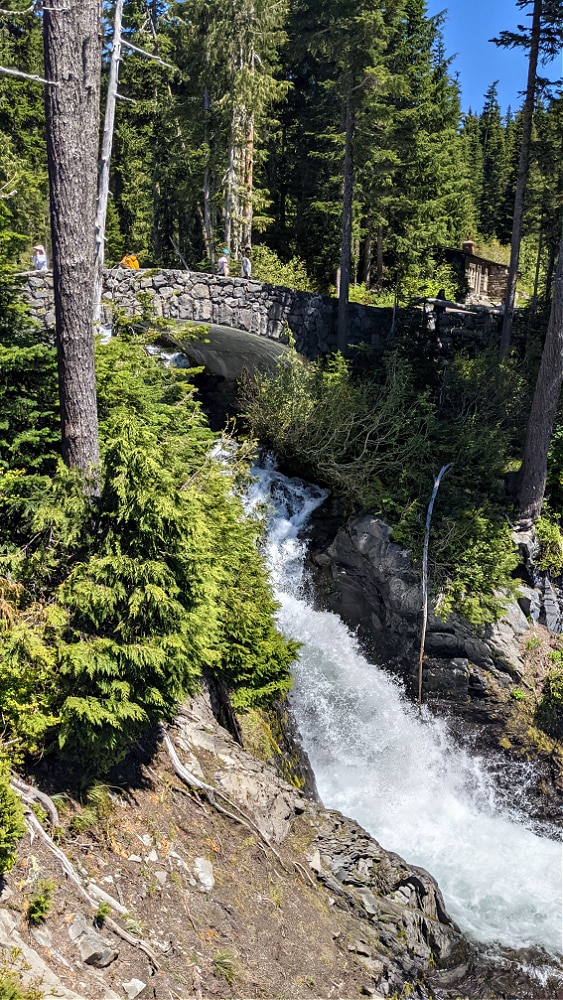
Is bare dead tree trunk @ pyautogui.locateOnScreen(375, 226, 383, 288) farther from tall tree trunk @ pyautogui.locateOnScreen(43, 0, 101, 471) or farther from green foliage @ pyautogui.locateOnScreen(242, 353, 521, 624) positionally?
tall tree trunk @ pyautogui.locateOnScreen(43, 0, 101, 471)

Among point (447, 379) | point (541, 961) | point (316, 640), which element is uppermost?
point (447, 379)

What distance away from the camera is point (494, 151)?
177ft

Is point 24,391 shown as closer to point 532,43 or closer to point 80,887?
point 80,887

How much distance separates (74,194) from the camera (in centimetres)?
675

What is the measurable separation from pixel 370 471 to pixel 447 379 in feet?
11.6

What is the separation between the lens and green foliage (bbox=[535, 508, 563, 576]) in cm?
1335

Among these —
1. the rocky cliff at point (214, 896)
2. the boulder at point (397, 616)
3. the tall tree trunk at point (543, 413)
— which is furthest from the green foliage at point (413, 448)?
the rocky cliff at point (214, 896)

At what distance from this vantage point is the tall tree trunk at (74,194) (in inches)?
256

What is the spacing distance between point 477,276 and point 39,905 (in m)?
37.4

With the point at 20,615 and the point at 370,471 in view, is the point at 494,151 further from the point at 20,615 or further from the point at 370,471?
the point at 20,615

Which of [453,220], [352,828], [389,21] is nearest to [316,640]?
[352,828]

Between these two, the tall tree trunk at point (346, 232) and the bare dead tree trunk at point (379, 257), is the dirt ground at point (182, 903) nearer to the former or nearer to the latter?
the tall tree trunk at point (346, 232)

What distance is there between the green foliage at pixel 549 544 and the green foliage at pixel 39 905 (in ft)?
35.5

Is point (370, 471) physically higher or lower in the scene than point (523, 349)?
lower
